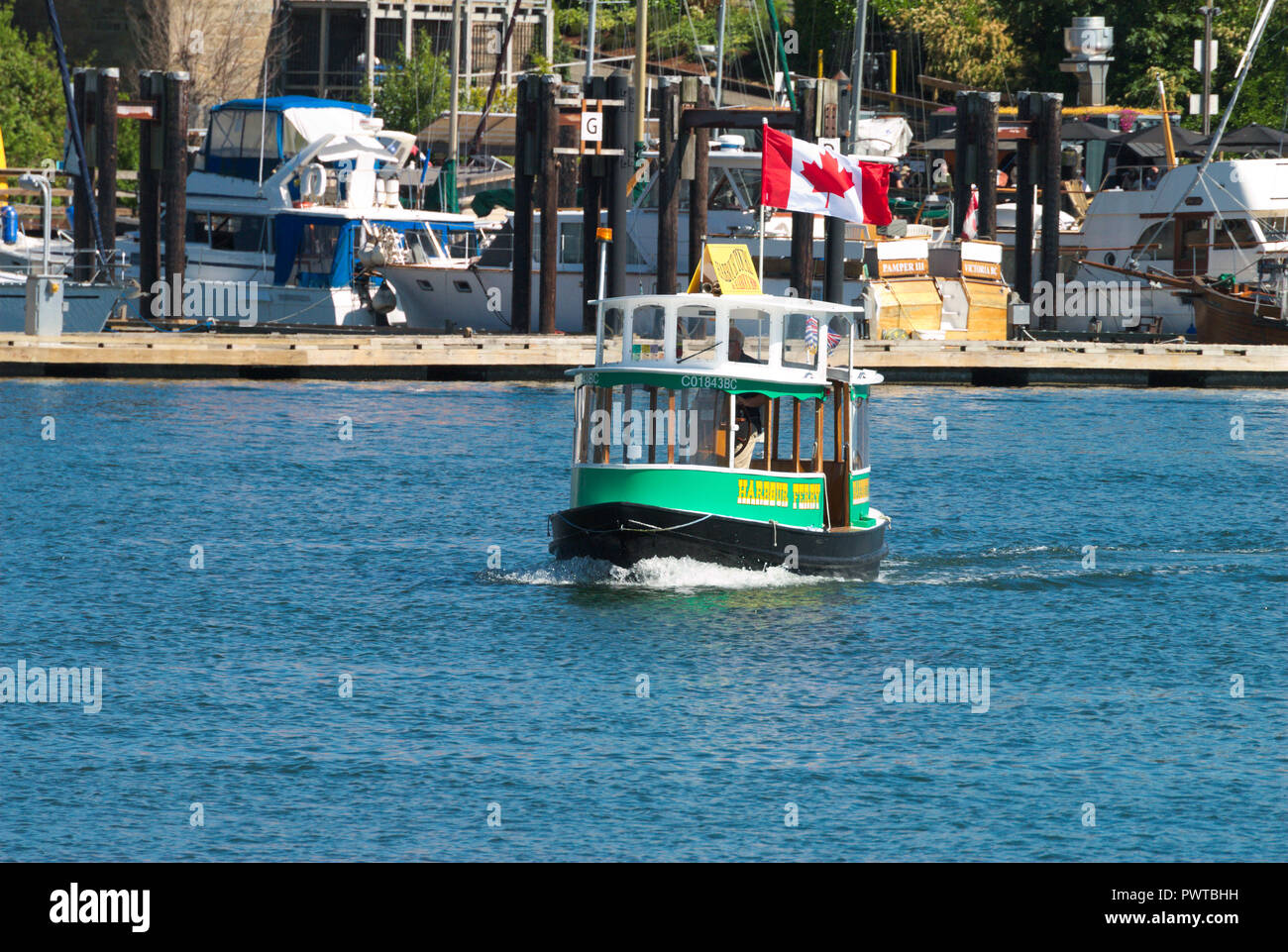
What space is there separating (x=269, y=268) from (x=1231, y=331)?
25612mm

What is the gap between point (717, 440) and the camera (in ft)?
72.7

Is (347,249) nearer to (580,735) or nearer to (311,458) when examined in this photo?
(311,458)

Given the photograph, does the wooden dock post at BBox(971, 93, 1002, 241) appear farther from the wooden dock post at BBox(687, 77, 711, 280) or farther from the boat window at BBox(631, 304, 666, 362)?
the boat window at BBox(631, 304, 666, 362)

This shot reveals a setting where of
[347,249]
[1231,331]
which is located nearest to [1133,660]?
[1231,331]

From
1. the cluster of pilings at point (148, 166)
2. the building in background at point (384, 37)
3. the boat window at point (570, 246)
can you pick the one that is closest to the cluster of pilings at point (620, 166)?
the boat window at point (570, 246)

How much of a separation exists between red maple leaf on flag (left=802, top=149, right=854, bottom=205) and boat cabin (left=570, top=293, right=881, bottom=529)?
10.5 meters

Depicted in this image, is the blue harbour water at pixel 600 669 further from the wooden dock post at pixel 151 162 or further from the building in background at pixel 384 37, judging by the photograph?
the building in background at pixel 384 37

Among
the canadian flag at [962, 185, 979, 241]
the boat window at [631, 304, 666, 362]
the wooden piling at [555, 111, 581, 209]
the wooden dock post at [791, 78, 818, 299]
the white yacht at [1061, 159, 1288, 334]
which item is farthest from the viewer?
the wooden piling at [555, 111, 581, 209]

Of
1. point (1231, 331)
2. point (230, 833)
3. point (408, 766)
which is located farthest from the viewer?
point (1231, 331)

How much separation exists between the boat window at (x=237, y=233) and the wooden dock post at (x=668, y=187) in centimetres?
1383

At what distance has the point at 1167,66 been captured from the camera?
247 ft

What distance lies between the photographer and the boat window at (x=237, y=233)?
56.4m

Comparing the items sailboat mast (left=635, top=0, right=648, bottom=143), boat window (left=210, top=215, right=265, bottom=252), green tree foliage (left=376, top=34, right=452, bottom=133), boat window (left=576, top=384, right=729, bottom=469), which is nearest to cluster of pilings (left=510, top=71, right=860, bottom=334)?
sailboat mast (left=635, top=0, right=648, bottom=143)

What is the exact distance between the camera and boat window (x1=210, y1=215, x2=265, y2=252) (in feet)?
185
